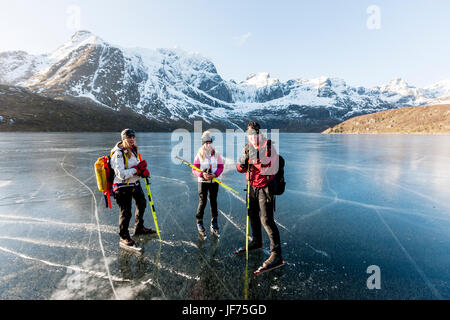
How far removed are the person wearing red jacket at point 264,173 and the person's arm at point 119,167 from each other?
2717 mm

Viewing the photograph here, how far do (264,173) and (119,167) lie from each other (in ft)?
11.3

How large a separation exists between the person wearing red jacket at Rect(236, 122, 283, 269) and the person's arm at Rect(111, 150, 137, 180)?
2717 millimetres

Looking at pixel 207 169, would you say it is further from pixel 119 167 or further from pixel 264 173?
pixel 119 167

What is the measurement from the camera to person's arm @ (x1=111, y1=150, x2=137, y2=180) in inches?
213

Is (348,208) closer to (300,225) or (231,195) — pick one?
(300,225)

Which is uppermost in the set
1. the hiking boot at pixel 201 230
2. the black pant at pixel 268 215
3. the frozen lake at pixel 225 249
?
the black pant at pixel 268 215

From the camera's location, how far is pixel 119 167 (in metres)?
5.43

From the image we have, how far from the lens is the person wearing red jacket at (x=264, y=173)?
4910mm

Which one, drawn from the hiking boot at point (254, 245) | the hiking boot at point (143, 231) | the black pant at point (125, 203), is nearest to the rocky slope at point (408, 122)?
the hiking boot at point (254, 245)

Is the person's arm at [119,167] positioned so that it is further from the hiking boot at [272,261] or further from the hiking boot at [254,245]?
the hiking boot at [272,261]

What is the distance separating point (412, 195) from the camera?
10.7 meters

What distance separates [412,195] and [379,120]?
7363 inches
